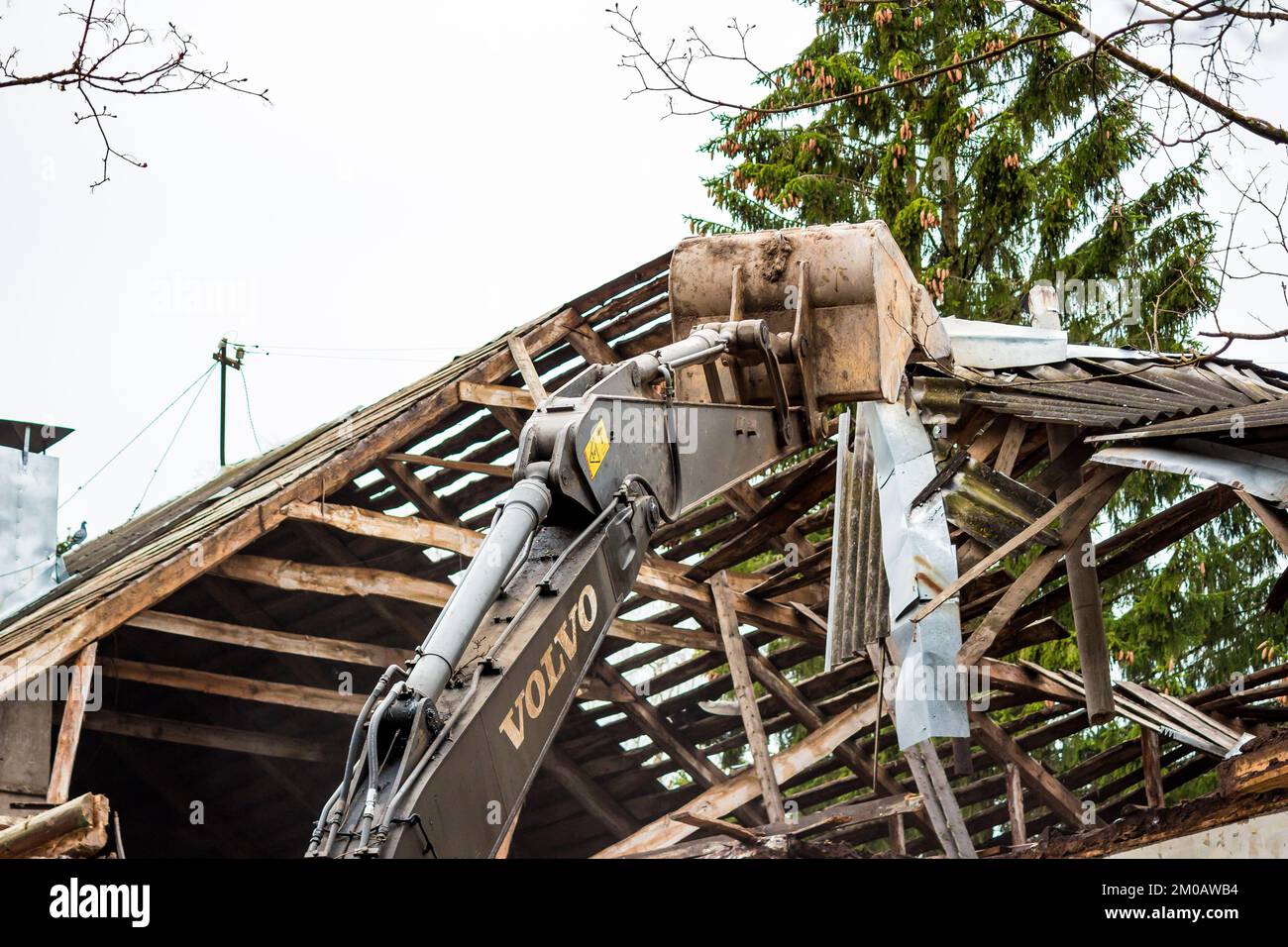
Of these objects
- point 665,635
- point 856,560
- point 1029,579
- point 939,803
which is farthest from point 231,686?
point 1029,579

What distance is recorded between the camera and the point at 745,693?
11727 mm

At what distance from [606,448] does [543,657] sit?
2.67ft

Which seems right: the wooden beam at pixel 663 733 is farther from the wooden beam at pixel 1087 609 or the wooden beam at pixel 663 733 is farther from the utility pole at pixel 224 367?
the utility pole at pixel 224 367

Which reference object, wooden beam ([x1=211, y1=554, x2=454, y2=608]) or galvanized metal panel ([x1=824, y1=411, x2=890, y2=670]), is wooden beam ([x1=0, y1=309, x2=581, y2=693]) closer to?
wooden beam ([x1=211, y1=554, x2=454, y2=608])

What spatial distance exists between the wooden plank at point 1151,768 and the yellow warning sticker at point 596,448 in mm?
8489

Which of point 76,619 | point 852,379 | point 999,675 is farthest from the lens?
point 999,675

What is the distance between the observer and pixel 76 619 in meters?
9.04

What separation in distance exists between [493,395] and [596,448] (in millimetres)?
6526

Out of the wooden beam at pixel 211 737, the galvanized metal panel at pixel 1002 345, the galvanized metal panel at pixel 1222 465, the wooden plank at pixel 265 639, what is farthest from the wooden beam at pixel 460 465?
the galvanized metal panel at pixel 1222 465

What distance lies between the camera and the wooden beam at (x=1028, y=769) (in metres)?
12.4

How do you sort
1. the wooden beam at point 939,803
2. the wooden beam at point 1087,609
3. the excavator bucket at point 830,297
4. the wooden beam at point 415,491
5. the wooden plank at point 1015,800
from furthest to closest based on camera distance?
1. the wooden plank at point 1015,800
2. the wooden beam at point 415,491
3. the wooden beam at point 939,803
4. the wooden beam at point 1087,609
5. the excavator bucket at point 830,297

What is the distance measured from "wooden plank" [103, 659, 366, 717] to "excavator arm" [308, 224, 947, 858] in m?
5.42
